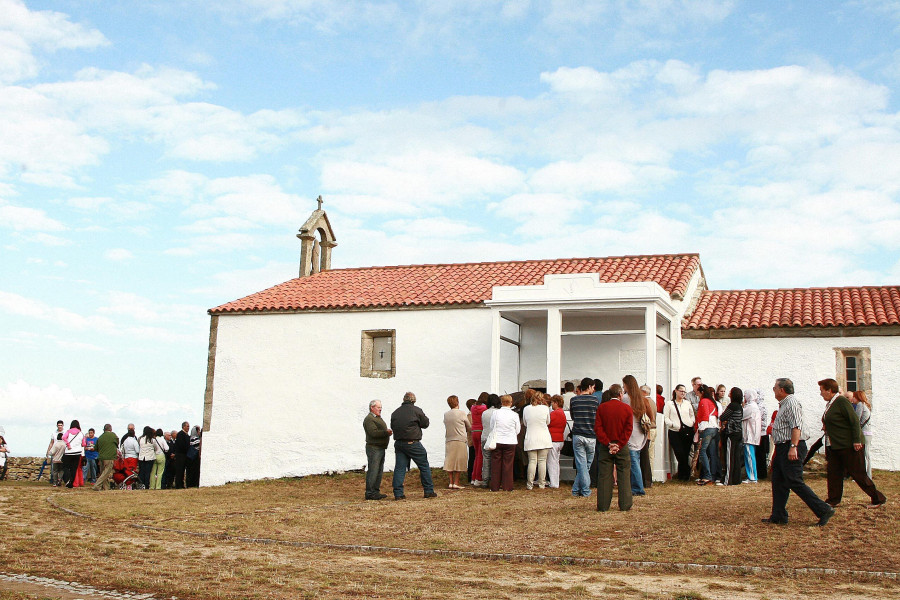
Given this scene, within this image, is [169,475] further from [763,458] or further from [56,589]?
[56,589]

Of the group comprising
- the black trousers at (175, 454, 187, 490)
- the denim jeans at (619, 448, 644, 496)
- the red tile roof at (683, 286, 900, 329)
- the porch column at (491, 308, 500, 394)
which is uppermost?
the red tile roof at (683, 286, 900, 329)

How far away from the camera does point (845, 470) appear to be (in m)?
10.8

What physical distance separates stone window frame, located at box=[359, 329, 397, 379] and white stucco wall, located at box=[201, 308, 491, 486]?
105 millimetres

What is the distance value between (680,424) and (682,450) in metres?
0.55

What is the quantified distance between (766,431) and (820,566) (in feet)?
26.8

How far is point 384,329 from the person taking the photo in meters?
21.6

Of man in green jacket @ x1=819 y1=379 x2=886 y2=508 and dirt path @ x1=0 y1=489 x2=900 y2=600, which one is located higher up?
man in green jacket @ x1=819 y1=379 x2=886 y2=508

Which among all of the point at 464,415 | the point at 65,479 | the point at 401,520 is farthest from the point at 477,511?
the point at 65,479

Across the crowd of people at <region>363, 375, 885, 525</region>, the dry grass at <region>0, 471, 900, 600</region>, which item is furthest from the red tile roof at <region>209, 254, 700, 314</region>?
the dry grass at <region>0, 471, 900, 600</region>

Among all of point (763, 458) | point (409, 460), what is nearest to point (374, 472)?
point (409, 460)

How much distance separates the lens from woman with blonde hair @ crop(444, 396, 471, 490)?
15.6m

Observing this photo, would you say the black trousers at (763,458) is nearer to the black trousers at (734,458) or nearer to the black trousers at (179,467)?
the black trousers at (734,458)

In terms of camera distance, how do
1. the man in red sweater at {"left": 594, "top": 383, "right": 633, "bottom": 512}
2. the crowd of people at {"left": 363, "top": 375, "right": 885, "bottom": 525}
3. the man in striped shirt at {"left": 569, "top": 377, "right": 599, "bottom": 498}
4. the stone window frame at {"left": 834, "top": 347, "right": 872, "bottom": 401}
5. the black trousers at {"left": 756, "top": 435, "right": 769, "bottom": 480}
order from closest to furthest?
1. the man in red sweater at {"left": 594, "top": 383, "right": 633, "bottom": 512}
2. the crowd of people at {"left": 363, "top": 375, "right": 885, "bottom": 525}
3. the man in striped shirt at {"left": 569, "top": 377, "right": 599, "bottom": 498}
4. the black trousers at {"left": 756, "top": 435, "right": 769, "bottom": 480}
5. the stone window frame at {"left": 834, "top": 347, "right": 872, "bottom": 401}

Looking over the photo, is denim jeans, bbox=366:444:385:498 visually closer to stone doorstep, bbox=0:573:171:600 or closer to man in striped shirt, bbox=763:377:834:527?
man in striped shirt, bbox=763:377:834:527
